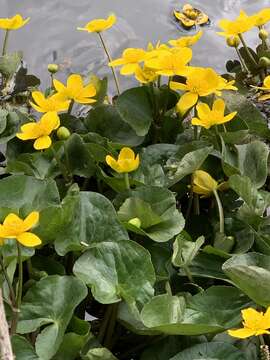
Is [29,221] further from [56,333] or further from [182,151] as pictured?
[182,151]

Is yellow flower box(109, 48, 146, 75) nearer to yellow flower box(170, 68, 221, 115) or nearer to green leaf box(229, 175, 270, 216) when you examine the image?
yellow flower box(170, 68, 221, 115)

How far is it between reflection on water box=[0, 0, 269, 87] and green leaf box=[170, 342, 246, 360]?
984 millimetres

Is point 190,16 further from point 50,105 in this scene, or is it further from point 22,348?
point 22,348

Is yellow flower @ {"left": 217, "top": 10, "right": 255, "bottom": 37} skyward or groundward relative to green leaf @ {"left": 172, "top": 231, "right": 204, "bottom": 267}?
skyward

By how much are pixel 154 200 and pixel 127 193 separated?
0.04 meters

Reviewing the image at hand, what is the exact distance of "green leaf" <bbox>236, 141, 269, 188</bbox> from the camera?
3.31 feet

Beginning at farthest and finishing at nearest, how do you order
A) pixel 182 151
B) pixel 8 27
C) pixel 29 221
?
pixel 8 27 → pixel 182 151 → pixel 29 221

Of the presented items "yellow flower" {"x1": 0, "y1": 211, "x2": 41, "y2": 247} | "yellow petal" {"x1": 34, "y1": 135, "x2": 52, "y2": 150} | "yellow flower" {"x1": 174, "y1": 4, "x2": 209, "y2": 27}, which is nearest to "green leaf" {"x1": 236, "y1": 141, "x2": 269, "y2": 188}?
"yellow petal" {"x1": 34, "y1": 135, "x2": 52, "y2": 150}

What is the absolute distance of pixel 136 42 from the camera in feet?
5.98

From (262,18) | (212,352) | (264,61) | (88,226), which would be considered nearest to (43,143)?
(88,226)

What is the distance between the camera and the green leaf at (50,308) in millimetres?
781

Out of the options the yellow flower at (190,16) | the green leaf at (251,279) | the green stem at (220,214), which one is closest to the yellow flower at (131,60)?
the green stem at (220,214)

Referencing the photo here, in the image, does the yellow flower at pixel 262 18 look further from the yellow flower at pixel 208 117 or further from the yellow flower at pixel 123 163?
the yellow flower at pixel 123 163

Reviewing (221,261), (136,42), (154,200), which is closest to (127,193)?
(154,200)
